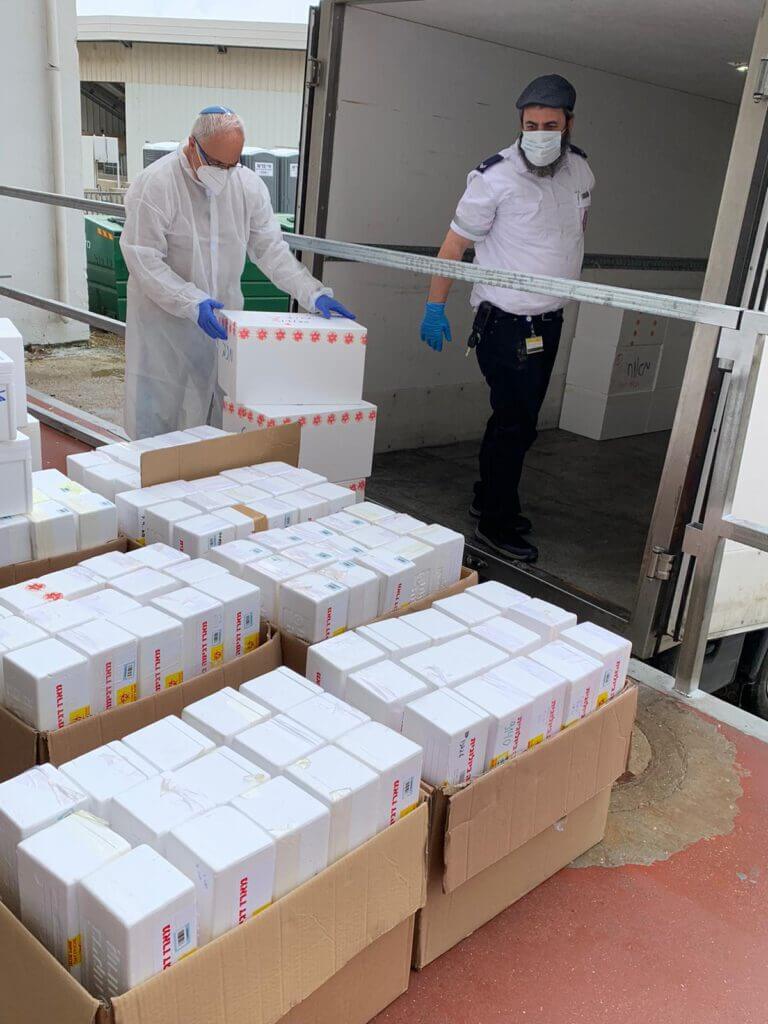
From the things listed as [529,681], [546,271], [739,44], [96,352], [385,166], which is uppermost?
[739,44]

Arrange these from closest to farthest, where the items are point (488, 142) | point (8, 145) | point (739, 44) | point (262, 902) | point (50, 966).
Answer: point (50, 966), point (262, 902), point (739, 44), point (488, 142), point (8, 145)

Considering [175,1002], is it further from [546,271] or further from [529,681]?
[546,271]

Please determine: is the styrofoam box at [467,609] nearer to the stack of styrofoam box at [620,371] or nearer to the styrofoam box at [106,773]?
the styrofoam box at [106,773]

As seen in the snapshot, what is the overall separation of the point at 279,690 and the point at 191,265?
Answer: 7.81 feet

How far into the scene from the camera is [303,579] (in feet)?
7.18

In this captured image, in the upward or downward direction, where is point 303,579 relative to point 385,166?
downward

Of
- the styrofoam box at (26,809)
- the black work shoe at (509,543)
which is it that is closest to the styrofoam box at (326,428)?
the black work shoe at (509,543)

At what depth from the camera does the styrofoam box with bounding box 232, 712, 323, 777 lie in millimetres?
1568

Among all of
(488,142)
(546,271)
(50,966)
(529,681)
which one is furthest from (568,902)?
(488,142)

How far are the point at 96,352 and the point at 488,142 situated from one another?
12.8ft

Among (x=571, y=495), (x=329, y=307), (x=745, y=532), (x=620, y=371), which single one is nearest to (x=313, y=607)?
(x=745, y=532)

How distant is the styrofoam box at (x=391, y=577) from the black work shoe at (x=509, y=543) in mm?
1688

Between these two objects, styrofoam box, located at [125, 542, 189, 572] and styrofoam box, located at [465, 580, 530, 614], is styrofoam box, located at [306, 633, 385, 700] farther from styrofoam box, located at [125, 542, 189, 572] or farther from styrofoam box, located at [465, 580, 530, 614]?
styrofoam box, located at [125, 542, 189, 572]

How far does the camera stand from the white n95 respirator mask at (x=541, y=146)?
3.51m
